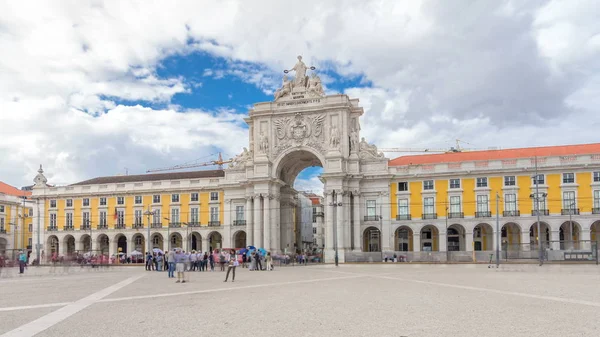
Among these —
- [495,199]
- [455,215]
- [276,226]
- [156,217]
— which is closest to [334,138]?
[276,226]

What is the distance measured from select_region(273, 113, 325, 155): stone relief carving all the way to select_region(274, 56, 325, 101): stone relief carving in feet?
10.4

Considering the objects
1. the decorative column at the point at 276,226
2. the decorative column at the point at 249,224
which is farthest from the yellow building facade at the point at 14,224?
the decorative column at the point at 276,226

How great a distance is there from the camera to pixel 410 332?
12.5m

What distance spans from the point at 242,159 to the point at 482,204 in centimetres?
3066

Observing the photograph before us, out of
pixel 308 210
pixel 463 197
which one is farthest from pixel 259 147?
pixel 308 210

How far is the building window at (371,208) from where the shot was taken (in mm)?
71000

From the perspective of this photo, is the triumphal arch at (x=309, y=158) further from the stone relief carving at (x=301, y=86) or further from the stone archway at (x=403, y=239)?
the stone archway at (x=403, y=239)

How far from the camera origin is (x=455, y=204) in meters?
68.5

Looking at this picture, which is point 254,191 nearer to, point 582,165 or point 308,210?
point 582,165

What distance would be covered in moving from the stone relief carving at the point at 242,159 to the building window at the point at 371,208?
16.5 metres

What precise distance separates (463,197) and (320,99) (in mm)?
20973

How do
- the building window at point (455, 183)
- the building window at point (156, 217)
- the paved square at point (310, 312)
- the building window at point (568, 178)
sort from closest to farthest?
the paved square at point (310, 312) → the building window at point (568, 178) → the building window at point (455, 183) → the building window at point (156, 217)

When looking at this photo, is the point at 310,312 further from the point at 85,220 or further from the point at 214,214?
the point at 85,220

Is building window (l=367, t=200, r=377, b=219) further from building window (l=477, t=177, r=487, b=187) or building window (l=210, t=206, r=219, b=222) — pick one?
building window (l=210, t=206, r=219, b=222)
